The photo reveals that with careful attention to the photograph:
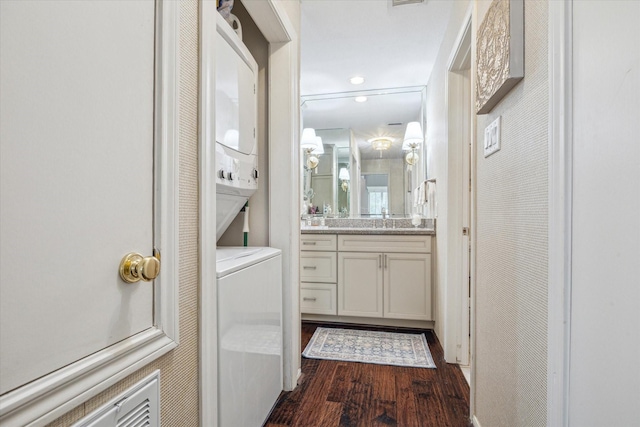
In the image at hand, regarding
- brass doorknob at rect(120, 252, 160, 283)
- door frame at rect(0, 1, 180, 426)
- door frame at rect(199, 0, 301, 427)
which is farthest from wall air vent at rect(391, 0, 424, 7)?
brass doorknob at rect(120, 252, 160, 283)

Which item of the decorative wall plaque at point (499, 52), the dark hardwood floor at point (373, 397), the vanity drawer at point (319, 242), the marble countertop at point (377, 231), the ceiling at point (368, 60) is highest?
the ceiling at point (368, 60)

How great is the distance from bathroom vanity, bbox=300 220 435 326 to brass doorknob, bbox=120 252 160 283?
6.88 ft

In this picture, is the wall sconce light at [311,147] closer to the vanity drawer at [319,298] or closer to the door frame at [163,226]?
the vanity drawer at [319,298]

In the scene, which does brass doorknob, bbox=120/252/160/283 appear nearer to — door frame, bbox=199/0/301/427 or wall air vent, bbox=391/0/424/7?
door frame, bbox=199/0/301/427

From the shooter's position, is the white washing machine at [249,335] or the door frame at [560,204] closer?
the door frame at [560,204]

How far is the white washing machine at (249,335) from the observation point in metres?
1.04

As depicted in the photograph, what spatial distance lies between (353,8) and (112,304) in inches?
83.1

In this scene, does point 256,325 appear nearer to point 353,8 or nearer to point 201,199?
point 201,199

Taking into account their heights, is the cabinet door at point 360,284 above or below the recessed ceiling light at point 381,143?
below

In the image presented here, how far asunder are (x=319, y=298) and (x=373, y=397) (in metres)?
1.17

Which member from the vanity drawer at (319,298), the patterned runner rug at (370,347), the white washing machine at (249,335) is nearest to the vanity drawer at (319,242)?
the vanity drawer at (319,298)

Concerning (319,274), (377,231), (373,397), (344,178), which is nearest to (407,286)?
(377,231)

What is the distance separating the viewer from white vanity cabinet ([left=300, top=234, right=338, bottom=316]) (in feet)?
9.10

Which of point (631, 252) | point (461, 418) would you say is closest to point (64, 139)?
point (631, 252)
